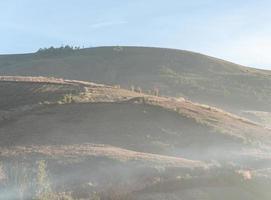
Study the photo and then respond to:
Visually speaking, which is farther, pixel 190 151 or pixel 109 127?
pixel 109 127

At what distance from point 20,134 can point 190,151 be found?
7328 mm

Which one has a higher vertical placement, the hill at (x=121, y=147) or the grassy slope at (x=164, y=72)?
the hill at (x=121, y=147)

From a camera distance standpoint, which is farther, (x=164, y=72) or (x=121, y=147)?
(x=164, y=72)

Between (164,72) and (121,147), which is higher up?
(121,147)

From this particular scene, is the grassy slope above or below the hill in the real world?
below

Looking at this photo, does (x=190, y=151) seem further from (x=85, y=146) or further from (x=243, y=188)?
(x=243, y=188)

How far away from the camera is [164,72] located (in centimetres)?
9900

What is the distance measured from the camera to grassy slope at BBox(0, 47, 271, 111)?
81.2 m

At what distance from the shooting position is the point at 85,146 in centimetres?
2689

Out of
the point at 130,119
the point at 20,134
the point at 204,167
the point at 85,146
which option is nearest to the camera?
the point at 204,167

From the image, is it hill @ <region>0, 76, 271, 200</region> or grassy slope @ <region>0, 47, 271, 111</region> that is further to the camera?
grassy slope @ <region>0, 47, 271, 111</region>

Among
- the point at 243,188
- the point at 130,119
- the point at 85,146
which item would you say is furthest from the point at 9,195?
the point at 130,119

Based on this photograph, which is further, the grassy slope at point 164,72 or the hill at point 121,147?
the grassy slope at point 164,72

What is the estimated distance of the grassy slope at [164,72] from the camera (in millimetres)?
81250
